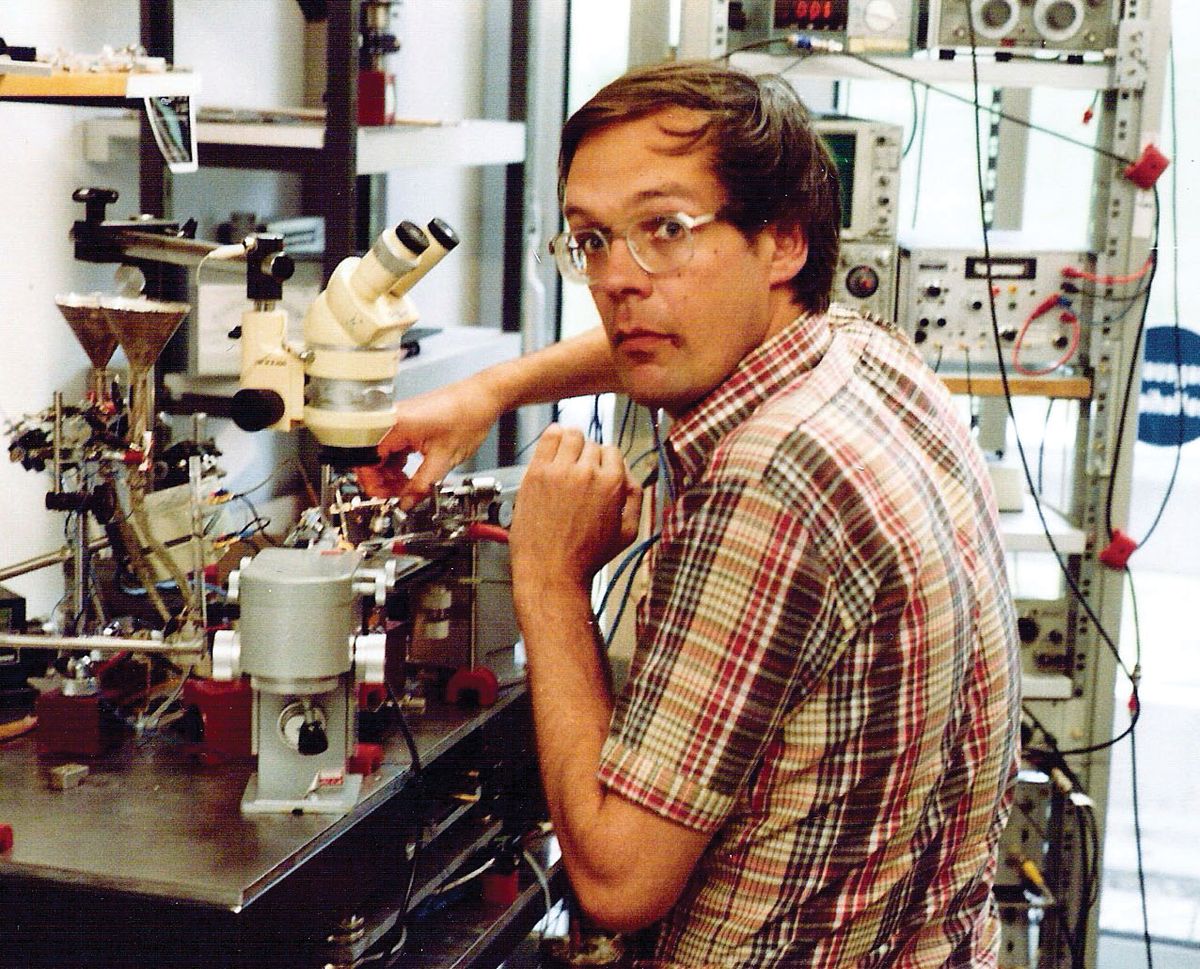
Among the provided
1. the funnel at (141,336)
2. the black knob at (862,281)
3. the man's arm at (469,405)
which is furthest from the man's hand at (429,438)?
the black knob at (862,281)

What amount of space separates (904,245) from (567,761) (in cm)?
169

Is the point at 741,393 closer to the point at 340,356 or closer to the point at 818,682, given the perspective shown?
the point at 818,682

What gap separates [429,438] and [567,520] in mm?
502

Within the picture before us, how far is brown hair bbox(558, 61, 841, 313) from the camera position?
1276 mm

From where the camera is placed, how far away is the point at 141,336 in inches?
60.1

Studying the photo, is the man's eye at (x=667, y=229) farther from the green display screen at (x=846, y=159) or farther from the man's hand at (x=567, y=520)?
the green display screen at (x=846, y=159)

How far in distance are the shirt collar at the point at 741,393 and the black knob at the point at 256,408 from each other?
384mm

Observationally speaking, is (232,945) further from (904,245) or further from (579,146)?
(904,245)

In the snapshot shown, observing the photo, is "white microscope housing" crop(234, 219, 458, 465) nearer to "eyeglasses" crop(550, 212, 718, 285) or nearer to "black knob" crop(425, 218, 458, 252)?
"black knob" crop(425, 218, 458, 252)

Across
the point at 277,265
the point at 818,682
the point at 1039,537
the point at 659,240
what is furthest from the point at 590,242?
the point at 1039,537

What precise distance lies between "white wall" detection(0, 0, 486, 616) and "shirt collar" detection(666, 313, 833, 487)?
4.34ft

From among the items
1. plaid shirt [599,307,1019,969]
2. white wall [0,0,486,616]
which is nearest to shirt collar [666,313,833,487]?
plaid shirt [599,307,1019,969]

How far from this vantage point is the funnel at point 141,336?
1.51 meters

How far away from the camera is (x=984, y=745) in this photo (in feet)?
4.19
